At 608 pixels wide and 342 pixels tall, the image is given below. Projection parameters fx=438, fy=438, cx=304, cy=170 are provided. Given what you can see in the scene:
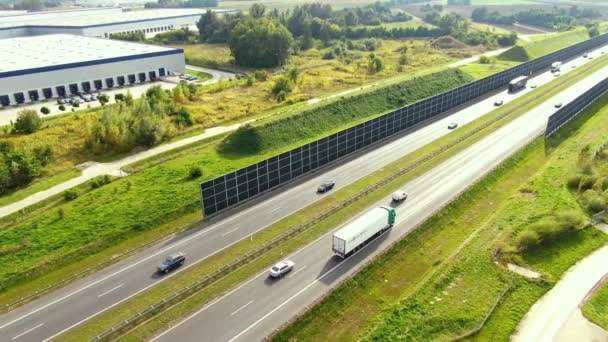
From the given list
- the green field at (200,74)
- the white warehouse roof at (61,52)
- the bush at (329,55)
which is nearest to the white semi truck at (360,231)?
the white warehouse roof at (61,52)

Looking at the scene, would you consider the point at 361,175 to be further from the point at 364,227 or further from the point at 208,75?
the point at 208,75

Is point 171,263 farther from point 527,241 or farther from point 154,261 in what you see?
point 527,241

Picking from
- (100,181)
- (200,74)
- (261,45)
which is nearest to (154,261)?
(100,181)

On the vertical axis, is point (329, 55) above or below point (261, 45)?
below

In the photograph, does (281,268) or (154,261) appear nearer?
(281,268)

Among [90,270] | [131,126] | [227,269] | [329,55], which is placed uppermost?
[329,55]

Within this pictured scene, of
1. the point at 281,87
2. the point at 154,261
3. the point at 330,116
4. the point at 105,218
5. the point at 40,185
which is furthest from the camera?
the point at 281,87

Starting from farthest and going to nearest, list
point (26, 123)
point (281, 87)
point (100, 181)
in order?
point (281, 87)
point (26, 123)
point (100, 181)
